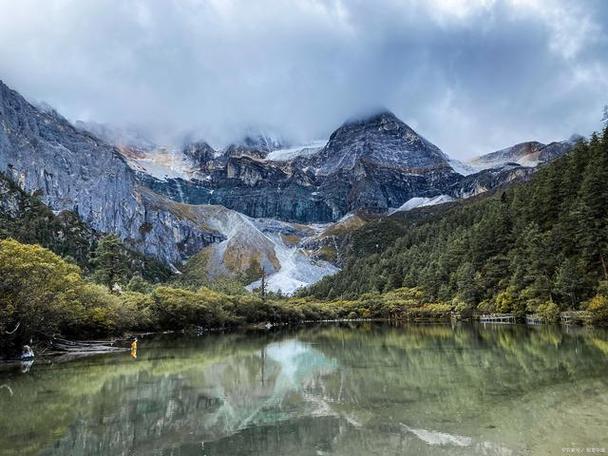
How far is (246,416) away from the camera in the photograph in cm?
1617

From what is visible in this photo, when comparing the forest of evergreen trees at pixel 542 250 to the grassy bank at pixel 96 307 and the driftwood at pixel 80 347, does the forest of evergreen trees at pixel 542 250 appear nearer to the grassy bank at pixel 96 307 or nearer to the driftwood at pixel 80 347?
the grassy bank at pixel 96 307

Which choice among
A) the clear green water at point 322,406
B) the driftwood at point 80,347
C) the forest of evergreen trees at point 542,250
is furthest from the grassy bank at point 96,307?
the clear green water at point 322,406

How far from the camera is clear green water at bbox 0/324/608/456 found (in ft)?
40.8

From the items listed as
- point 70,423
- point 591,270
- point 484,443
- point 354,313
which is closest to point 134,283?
point 354,313

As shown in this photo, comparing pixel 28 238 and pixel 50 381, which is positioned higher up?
pixel 28 238

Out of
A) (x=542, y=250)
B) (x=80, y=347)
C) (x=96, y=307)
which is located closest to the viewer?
(x=80, y=347)

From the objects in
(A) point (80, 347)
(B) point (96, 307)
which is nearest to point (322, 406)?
(A) point (80, 347)

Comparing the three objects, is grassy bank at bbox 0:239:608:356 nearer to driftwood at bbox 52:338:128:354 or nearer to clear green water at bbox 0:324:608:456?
driftwood at bbox 52:338:128:354

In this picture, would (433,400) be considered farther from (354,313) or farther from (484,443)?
(354,313)

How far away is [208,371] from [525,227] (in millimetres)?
55683

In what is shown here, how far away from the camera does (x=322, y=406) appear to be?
17.3 meters

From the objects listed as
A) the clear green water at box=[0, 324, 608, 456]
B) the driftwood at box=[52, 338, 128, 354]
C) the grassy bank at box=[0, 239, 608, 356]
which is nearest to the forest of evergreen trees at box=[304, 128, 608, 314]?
the grassy bank at box=[0, 239, 608, 356]

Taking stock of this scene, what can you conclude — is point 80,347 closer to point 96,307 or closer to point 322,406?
point 96,307

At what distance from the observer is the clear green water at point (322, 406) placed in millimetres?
12422
